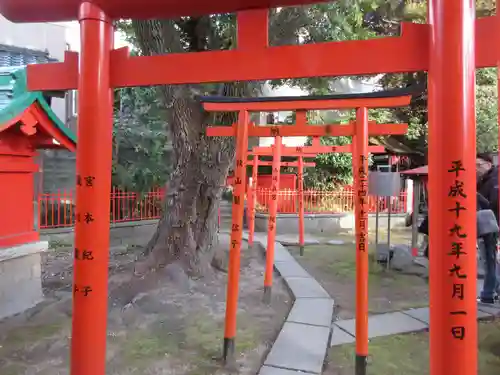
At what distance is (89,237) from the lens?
2646mm

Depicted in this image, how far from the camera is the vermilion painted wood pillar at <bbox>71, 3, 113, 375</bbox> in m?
2.59

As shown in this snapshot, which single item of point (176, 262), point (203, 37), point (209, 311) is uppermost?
point (203, 37)

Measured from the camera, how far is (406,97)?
13.1ft

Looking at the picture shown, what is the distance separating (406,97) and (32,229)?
17.5ft

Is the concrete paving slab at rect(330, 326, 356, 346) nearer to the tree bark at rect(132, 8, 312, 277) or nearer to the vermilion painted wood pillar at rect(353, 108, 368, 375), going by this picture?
the vermilion painted wood pillar at rect(353, 108, 368, 375)

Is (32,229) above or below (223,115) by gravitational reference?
below

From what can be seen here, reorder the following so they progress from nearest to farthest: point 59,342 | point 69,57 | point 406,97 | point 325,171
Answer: point 69,57, point 406,97, point 59,342, point 325,171

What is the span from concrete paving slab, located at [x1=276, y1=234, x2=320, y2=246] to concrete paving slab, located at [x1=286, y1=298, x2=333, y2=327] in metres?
5.46

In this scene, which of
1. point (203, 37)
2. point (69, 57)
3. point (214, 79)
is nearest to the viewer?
point (214, 79)

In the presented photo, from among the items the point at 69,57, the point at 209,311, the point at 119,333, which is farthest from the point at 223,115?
the point at 69,57

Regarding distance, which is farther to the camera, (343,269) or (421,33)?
(343,269)

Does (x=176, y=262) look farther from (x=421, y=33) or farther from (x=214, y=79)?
(x=421, y=33)

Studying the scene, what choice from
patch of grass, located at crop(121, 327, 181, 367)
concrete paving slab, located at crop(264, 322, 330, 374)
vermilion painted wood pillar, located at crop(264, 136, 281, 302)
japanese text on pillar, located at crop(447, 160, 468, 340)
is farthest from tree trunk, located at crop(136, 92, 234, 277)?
japanese text on pillar, located at crop(447, 160, 468, 340)

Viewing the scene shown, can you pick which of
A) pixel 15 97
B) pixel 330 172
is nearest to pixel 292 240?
pixel 330 172
